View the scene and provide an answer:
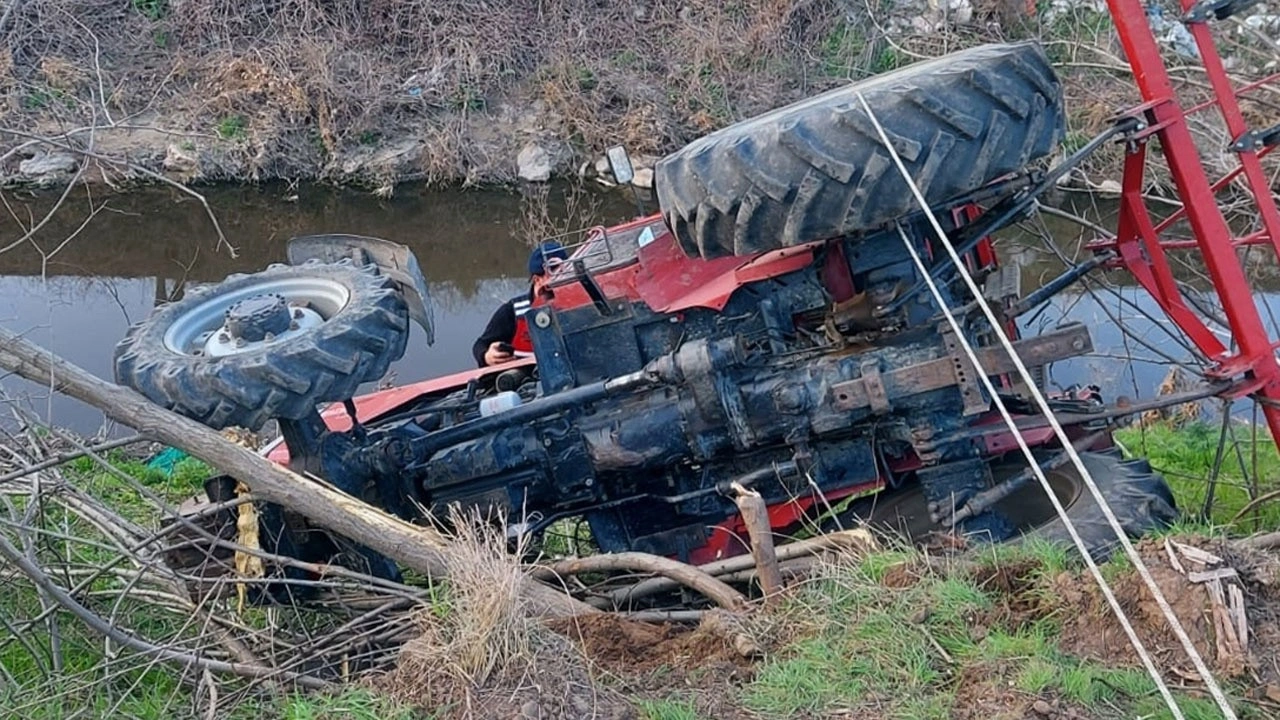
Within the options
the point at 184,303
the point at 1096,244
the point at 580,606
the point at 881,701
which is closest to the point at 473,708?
the point at 580,606

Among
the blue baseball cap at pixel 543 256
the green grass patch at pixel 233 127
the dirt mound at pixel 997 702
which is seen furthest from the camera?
the green grass patch at pixel 233 127

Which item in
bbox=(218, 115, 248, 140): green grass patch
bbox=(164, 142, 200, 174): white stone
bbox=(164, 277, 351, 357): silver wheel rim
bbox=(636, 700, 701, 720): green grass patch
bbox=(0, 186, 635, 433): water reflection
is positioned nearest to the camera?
bbox=(636, 700, 701, 720): green grass patch

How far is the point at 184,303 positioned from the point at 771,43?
1105 centimetres

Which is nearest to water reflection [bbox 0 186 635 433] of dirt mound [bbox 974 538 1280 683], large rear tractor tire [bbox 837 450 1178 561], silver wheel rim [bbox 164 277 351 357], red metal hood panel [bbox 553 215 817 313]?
silver wheel rim [bbox 164 277 351 357]

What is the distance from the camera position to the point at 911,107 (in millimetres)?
3555

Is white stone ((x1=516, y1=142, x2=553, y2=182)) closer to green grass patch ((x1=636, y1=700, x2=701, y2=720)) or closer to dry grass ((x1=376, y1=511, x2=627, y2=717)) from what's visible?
dry grass ((x1=376, y1=511, x2=627, y2=717))

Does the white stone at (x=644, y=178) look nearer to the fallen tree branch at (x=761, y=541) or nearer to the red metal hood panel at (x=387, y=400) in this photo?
the red metal hood panel at (x=387, y=400)

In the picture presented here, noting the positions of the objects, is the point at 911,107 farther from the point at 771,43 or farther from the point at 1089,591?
the point at 771,43

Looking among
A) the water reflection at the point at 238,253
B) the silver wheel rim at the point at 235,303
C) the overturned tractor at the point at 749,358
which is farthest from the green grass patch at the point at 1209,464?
the water reflection at the point at 238,253

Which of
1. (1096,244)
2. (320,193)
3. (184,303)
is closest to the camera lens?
(1096,244)

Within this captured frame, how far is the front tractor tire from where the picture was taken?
400 centimetres

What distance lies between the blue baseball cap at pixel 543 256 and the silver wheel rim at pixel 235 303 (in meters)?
0.73

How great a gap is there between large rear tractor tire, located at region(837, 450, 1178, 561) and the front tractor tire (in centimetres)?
181

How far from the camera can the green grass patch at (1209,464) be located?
5519mm
